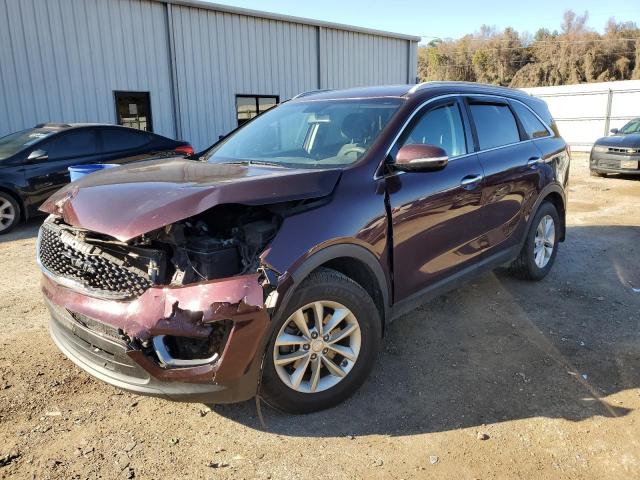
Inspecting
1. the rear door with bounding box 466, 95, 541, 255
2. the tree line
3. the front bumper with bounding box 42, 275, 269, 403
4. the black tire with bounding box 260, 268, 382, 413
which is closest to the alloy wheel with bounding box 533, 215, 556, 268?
the rear door with bounding box 466, 95, 541, 255

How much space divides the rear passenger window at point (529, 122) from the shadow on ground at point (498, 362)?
57.6 inches

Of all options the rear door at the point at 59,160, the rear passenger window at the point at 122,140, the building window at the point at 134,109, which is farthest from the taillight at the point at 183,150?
the building window at the point at 134,109

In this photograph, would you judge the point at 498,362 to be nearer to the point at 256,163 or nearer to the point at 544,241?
the point at 544,241

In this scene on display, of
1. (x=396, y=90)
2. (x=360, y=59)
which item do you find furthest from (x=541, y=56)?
(x=396, y=90)

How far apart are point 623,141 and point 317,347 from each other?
487 inches

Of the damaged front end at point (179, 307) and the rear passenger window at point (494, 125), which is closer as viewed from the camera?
the damaged front end at point (179, 307)

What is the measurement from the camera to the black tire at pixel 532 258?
479 cm

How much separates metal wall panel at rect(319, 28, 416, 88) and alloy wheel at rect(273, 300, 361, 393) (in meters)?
13.9

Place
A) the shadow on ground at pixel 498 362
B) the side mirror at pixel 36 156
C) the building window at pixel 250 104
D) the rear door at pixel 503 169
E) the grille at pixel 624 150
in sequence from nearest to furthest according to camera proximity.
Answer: the shadow on ground at pixel 498 362 → the rear door at pixel 503 169 → the side mirror at pixel 36 156 → the grille at pixel 624 150 → the building window at pixel 250 104

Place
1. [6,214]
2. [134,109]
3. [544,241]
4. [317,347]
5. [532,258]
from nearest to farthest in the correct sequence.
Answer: [317,347]
[532,258]
[544,241]
[6,214]
[134,109]

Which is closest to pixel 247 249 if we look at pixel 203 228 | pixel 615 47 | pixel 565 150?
pixel 203 228

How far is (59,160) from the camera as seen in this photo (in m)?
7.89

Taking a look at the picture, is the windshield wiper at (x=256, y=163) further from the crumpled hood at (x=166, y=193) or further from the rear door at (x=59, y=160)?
the rear door at (x=59, y=160)

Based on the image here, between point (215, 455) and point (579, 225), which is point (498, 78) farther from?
point (215, 455)
